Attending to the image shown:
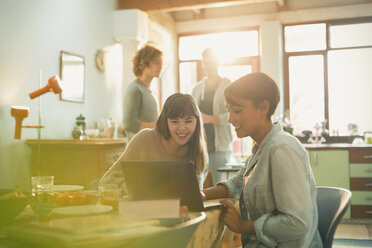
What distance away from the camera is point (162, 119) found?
2143 mm

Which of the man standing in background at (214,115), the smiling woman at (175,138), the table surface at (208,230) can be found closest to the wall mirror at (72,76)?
the man standing in background at (214,115)

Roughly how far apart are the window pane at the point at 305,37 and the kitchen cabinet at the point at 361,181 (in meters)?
2.17

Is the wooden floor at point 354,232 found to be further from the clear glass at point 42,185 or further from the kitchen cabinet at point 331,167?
the clear glass at point 42,185

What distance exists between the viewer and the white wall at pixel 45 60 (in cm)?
364

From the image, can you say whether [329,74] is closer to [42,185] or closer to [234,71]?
[234,71]

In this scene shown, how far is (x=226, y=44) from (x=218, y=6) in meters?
1.16

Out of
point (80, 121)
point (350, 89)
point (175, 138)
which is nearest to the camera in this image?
point (175, 138)

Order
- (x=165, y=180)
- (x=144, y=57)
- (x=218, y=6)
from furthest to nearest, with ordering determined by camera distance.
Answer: (x=218, y=6) → (x=144, y=57) → (x=165, y=180)

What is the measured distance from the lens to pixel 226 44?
693 centimetres

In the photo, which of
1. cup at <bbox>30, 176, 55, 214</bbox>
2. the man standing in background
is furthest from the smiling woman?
the man standing in background

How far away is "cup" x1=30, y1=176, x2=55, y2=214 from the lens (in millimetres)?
1336

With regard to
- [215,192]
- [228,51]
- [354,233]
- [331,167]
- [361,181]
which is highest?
Result: [228,51]

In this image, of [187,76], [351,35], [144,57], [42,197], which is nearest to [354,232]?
[144,57]

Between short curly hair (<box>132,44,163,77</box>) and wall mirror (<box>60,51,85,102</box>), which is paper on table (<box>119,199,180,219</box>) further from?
wall mirror (<box>60,51,85,102</box>)
